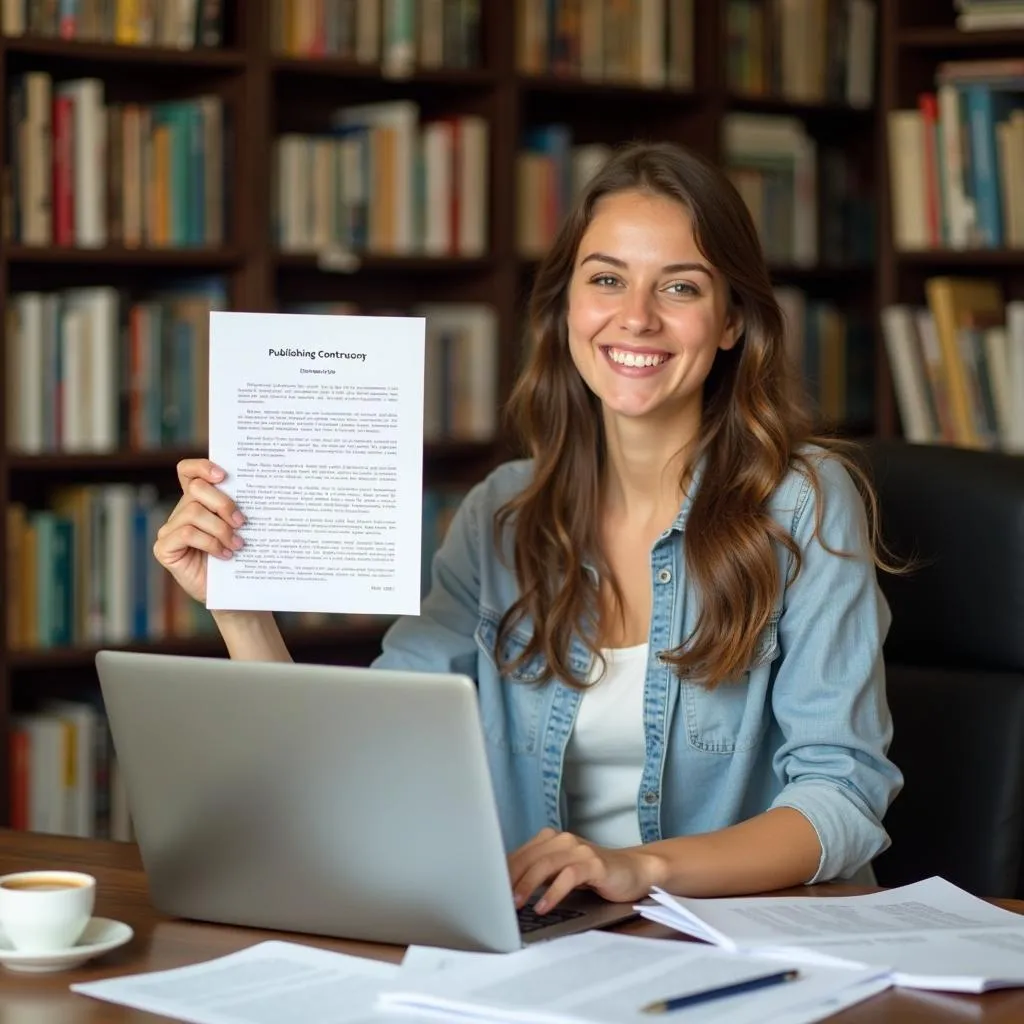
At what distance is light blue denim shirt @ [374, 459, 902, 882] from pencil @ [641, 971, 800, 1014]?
41 cm

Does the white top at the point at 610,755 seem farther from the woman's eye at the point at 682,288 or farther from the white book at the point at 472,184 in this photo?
the white book at the point at 472,184

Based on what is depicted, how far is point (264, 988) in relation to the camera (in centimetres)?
121

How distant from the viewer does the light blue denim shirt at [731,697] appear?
1717 mm

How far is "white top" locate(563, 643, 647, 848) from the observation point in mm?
1909

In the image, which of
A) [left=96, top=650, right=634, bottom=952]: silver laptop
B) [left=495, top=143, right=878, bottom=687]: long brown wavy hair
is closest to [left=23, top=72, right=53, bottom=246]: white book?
A: [left=495, top=143, right=878, bottom=687]: long brown wavy hair

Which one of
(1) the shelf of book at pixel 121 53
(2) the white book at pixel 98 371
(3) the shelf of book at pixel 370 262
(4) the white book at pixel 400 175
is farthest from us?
(4) the white book at pixel 400 175

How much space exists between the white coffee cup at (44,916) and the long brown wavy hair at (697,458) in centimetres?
76

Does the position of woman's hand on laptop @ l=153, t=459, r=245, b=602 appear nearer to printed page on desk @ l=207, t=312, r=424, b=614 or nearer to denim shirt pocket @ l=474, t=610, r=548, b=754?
printed page on desk @ l=207, t=312, r=424, b=614

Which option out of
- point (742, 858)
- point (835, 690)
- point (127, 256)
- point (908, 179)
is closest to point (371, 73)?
point (127, 256)

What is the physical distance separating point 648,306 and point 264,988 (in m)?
0.95

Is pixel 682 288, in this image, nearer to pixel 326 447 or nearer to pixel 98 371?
pixel 326 447

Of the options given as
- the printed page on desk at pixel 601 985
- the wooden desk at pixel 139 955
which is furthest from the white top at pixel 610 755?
the printed page on desk at pixel 601 985

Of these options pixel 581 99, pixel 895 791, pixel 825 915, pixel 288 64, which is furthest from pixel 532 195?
pixel 825 915

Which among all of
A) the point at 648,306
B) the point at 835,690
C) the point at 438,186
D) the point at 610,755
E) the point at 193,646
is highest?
the point at 438,186
